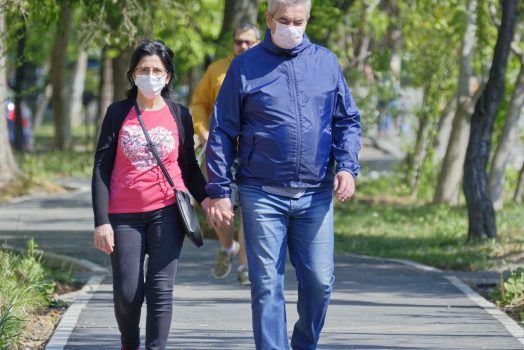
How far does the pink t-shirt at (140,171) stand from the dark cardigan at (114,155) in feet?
0.12

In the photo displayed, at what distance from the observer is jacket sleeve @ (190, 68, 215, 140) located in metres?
10.7

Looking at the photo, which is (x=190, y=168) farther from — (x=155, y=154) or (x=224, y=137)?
(x=224, y=137)

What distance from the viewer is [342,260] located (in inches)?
543

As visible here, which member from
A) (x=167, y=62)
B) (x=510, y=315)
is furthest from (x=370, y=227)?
(x=167, y=62)

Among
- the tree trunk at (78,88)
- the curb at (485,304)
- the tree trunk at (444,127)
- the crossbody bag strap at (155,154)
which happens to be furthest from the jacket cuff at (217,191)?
the tree trunk at (78,88)

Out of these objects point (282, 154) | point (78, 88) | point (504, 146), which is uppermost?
point (282, 154)

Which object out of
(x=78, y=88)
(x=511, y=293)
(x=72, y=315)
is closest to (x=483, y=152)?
(x=511, y=293)

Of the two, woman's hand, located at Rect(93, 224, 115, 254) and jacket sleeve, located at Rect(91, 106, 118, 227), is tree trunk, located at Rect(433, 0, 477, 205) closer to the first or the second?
jacket sleeve, located at Rect(91, 106, 118, 227)

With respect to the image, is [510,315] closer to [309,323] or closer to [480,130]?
[309,323]

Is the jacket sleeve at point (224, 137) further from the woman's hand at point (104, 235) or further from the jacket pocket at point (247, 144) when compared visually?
the woman's hand at point (104, 235)

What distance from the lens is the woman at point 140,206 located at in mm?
6871

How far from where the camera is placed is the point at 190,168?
7.12m

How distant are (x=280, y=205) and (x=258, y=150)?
0.92 ft

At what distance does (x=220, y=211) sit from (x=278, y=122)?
49 centimetres
